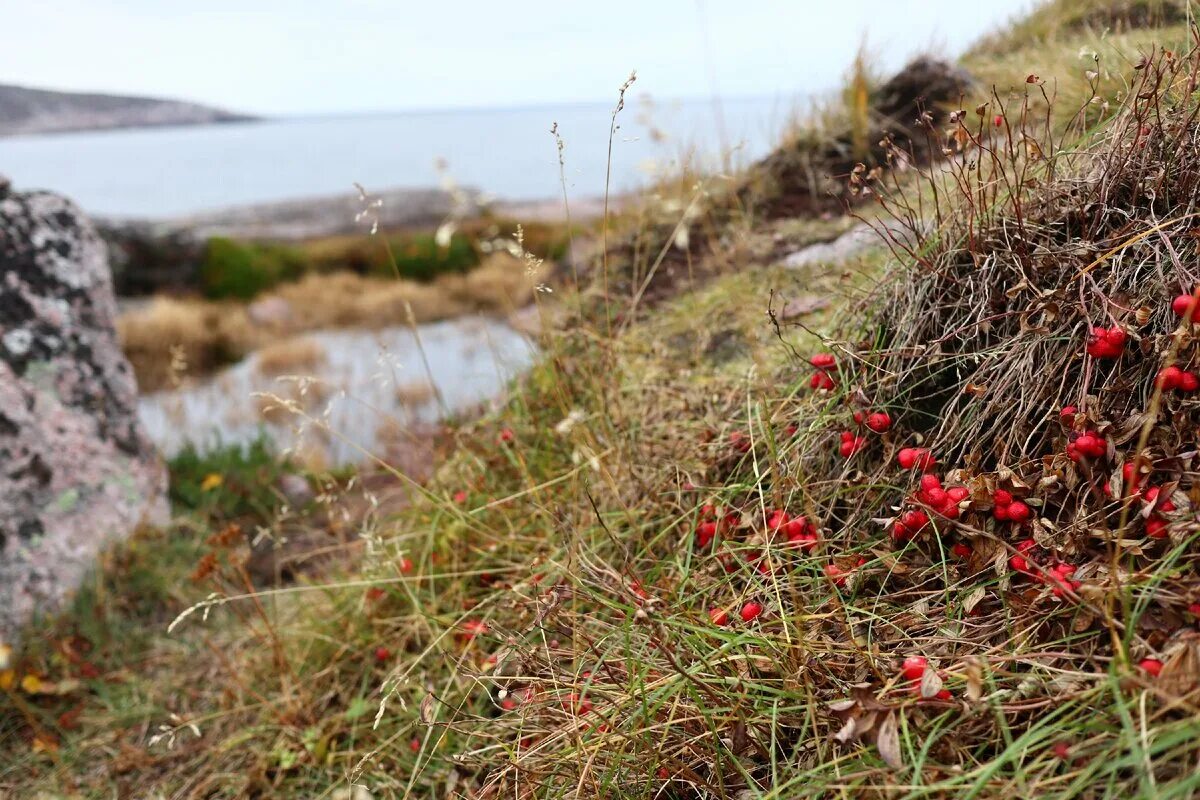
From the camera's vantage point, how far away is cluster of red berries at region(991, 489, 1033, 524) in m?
1.62

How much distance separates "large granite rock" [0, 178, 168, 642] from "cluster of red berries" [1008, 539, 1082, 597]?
13.1 ft

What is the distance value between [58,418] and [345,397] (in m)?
1.48

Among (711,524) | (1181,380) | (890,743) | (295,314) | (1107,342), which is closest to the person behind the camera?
(890,743)

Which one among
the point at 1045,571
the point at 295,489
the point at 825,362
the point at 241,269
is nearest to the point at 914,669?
the point at 1045,571

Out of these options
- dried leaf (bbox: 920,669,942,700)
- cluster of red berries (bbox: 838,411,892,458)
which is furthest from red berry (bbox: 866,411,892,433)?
dried leaf (bbox: 920,669,942,700)

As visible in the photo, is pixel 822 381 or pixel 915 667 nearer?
pixel 915 667

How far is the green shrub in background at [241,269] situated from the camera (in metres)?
12.5

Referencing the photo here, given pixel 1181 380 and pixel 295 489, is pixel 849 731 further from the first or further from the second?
pixel 295 489

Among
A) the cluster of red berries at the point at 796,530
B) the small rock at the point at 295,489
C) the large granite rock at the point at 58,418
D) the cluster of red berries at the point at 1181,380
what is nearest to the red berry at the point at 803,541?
the cluster of red berries at the point at 796,530

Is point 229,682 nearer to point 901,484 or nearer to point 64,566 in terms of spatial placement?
point 64,566

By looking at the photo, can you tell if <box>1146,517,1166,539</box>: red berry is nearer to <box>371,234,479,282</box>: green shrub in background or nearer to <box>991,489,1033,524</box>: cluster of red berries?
<box>991,489,1033,524</box>: cluster of red berries

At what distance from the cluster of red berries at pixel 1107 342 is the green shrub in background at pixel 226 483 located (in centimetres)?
418

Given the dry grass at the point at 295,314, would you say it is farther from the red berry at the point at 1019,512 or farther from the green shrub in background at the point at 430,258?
the red berry at the point at 1019,512

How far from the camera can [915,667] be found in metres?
1.42
